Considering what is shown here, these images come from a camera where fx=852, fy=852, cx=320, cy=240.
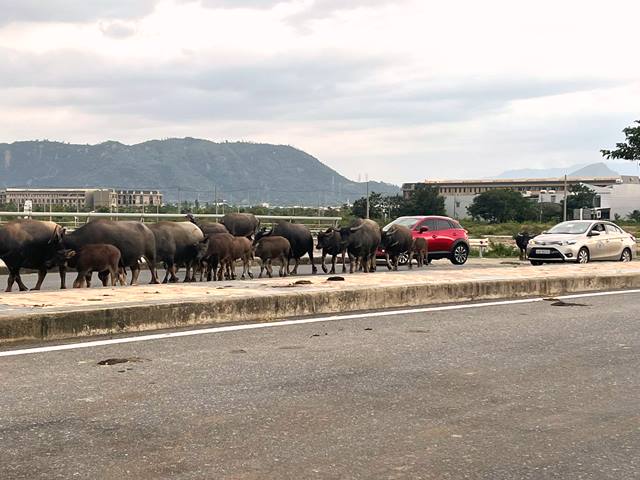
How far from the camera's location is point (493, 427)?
18.9ft

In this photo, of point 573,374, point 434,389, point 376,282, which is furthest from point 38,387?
point 376,282

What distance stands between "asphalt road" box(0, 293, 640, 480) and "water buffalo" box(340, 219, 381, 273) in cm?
1279

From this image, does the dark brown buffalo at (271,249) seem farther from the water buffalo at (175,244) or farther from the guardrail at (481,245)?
the guardrail at (481,245)

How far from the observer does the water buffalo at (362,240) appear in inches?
888

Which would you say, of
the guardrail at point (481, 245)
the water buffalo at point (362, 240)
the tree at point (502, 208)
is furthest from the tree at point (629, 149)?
the tree at point (502, 208)

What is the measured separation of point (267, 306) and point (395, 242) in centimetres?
1378

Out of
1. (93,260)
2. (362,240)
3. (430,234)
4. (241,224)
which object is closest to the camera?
(93,260)

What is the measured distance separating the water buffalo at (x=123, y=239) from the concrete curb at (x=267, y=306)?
545 cm

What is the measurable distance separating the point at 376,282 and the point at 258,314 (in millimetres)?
3312

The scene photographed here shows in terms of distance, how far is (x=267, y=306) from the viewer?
11156 millimetres

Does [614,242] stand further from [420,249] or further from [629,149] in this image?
[629,149]

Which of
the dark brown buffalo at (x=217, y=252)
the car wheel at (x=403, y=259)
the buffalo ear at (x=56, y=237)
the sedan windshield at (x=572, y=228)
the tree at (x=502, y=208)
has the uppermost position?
the tree at (x=502, y=208)

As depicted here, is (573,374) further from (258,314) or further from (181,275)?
(181,275)

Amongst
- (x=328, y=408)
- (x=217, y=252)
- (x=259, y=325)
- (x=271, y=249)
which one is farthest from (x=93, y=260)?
(x=328, y=408)
